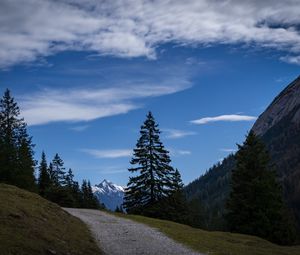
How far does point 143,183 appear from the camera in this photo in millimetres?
59594

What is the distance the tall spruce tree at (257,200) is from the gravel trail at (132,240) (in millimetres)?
13448

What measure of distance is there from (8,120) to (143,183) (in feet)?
79.4

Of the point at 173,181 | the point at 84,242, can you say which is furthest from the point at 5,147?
the point at 84,242

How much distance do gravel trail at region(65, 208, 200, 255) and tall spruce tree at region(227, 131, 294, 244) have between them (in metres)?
13.4

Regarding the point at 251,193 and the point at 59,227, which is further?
the point at 251,193

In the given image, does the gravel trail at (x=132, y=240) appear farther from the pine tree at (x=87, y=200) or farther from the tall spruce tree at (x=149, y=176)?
the pine tree at (x=87, y=200)

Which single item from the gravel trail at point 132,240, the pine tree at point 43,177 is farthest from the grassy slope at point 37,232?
the pine tree at point 43,177

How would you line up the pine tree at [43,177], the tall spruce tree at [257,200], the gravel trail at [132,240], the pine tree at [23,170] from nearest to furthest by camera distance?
the gravel trail at [132,240] < the tall spruce tree at [257,200] < the pine tree at [23,170] < the pine tree at [43,177]

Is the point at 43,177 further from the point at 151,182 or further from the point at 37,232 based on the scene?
the point at 37,232

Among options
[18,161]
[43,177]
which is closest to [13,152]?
[18,161]

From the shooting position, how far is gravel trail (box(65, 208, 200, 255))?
2590cm

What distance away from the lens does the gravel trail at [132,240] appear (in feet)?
85.0

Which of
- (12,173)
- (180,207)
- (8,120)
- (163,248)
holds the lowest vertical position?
(163,248)

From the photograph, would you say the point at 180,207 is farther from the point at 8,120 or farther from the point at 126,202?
the point at 8,120
